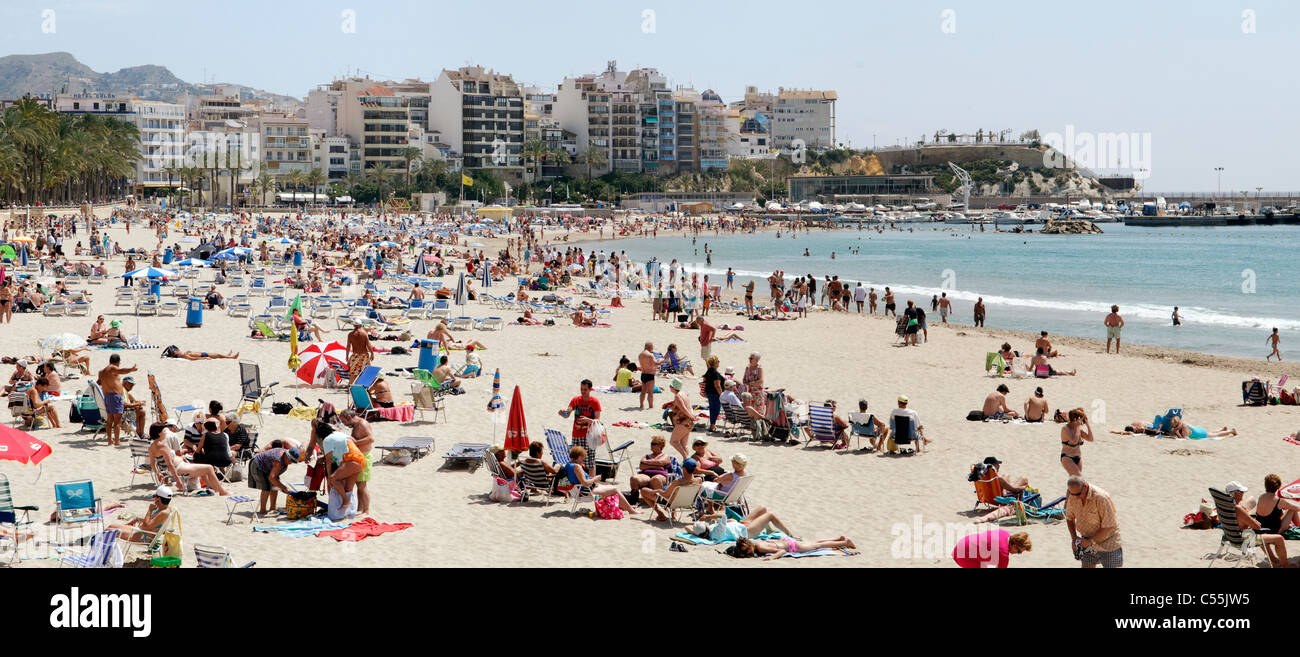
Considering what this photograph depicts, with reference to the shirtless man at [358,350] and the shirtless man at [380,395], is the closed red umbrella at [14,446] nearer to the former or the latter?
the shirtless man at [380,395]

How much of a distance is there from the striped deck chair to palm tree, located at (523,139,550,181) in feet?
388

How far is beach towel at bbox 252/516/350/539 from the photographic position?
9008 millimetres

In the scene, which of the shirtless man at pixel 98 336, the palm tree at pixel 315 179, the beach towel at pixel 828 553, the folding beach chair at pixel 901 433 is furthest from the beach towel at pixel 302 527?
the palm tree at pixel 315 179

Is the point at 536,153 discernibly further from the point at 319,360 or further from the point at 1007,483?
the point at 1007,483

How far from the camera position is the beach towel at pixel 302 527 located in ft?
29.6

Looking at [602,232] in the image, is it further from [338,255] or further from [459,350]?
[459,350]

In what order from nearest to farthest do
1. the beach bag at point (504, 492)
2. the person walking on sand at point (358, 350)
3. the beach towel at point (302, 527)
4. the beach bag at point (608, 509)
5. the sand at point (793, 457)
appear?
the sand at point (793, 457), the beach towel at point (302, 527), the beach bag at point (608, 509), the beach bag at point (504, 492), the person walking on sand at point (358, 350)

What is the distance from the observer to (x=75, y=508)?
8.77m

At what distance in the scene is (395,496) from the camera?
10.3 meters

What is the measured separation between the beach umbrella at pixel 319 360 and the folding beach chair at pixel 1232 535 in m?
10.4

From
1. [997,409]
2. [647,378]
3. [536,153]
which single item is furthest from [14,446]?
[536,153]

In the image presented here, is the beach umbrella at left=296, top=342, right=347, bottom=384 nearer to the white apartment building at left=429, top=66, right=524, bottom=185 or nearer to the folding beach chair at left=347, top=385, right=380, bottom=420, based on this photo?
the folding beach chair at left=347, top=385, right=380, bottom=420

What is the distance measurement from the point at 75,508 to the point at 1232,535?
28.5ft

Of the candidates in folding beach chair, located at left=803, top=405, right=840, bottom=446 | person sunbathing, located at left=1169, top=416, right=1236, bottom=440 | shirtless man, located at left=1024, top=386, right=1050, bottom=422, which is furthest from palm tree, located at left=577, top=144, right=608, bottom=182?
folding beach chair, located at left=803, top=405, right=840, bottom=446
